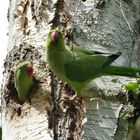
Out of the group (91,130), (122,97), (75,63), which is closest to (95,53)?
(75,63)

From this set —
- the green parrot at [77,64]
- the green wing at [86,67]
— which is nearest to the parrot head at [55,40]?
the green parrot at [77,64]

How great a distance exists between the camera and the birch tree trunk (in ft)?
6.13

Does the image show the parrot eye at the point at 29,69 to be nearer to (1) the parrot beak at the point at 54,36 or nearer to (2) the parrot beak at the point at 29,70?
(2) the parrot beak at the point at 29,70

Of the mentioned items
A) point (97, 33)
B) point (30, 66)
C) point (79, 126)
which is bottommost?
point (79, 126)

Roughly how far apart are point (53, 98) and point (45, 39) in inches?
14.6

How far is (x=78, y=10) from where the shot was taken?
88.6 inches

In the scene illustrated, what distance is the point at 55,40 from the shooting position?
2035mm

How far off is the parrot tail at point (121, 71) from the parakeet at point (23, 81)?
36 centimetres

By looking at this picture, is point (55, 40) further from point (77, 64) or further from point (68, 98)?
point (68, 98)

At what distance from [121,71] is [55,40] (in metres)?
0.34

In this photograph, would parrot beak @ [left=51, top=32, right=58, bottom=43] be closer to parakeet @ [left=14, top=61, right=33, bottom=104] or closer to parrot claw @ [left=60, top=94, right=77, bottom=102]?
parakeet @ [left=14, top=61, right=33, bottom=104]

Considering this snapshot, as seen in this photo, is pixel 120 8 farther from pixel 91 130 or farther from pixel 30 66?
pixel 91 130

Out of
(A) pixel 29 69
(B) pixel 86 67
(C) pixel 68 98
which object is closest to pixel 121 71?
(B) pixel 86 67

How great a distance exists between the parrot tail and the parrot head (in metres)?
0.26
